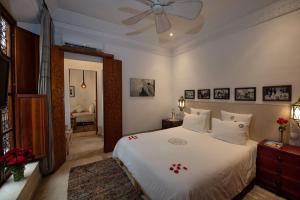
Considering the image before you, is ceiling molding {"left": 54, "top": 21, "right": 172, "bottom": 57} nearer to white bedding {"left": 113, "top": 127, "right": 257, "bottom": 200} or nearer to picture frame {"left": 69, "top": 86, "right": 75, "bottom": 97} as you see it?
white bedding {"left": 113, "top": 127, "right": 257, "bottom": 200}

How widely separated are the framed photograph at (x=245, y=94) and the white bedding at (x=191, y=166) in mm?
825

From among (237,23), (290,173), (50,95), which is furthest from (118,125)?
(237,23)

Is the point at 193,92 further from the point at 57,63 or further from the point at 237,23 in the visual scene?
the point at 57,63

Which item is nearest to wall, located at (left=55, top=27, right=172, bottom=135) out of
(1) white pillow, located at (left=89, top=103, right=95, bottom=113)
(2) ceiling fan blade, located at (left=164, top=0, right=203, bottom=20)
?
(2) ceiling fan blade, located at (left=164, top=0, right=203, bottom=20)

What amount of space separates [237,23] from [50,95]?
378cm

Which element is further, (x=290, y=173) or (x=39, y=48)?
(x=39, y=48)

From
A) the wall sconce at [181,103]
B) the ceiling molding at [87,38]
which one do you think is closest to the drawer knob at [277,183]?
the wall sconce at [181,103]

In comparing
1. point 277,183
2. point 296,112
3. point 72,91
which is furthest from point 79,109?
point 296,112

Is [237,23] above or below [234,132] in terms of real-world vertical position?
above

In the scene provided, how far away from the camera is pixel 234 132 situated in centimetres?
234

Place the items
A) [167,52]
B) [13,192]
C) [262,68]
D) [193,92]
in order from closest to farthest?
[13,192] < [262,68] < [193,92] < [167,52]

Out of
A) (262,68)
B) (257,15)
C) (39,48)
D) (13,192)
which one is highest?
(257,15)

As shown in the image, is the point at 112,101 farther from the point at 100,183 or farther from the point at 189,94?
the point at 189,94

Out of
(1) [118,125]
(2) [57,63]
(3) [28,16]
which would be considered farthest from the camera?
(1) [118,125]
